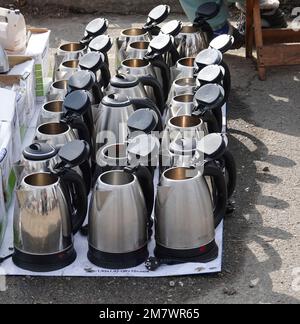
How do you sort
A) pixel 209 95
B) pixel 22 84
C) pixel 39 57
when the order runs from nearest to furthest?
pixel 209 95 → pixel 22 84 → pixel 39 57

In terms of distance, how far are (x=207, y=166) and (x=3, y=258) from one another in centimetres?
59

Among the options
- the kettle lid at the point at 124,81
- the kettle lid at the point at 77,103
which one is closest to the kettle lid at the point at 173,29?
the kettle lid at the point at 124,81

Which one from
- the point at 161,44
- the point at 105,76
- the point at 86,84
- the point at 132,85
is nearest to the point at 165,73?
the point at 161,44

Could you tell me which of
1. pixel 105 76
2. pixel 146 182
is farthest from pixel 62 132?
pixel 105 76

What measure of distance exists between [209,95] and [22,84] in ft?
2.40

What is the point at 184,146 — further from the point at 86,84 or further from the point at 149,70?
the point at 149,70

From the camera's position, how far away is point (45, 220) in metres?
2.05

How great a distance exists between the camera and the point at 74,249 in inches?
85.7

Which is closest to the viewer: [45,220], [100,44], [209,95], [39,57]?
[45,220]

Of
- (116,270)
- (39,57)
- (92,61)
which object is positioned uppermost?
(92,61)

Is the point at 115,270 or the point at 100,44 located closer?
the point at 115,270

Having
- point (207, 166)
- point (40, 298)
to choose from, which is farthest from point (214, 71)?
point (40, 298)

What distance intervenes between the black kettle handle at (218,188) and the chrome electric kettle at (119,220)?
0.16 m

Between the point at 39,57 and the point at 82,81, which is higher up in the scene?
the point at 82,81
